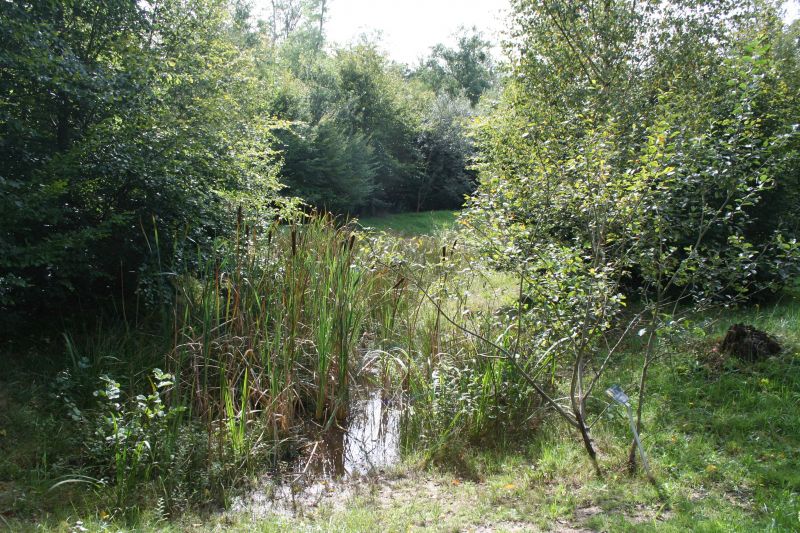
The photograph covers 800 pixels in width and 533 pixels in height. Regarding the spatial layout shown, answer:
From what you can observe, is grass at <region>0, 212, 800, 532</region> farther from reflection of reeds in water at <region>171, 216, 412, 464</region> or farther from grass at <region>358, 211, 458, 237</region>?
grass at <region>358, 211, 458, 237</region>

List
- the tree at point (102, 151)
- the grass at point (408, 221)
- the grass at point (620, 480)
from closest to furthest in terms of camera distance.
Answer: the grass at point (620, 480)
the tree at point (102, 151)
the grass at point (408, 221)

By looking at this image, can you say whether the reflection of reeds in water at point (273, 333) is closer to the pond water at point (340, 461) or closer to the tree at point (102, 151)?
the pond water at point (340, 461)

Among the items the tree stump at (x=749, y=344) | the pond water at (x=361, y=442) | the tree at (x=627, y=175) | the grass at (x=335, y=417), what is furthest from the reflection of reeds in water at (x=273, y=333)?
the tree stump at (x=749, y=344)

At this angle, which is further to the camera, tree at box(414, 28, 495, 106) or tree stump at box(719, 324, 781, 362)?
tree at box(414, 28, 495, 106)

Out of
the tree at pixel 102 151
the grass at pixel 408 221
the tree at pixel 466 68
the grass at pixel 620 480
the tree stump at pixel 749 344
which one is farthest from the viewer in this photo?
the tree at pixel 466 68

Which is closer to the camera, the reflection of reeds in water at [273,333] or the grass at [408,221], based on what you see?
the reflection of reeds in water at [273,333]

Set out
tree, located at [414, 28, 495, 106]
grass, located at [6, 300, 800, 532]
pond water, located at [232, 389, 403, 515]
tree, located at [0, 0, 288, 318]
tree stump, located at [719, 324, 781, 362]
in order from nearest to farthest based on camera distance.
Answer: grass, located at [6, 300, 800, 532] → pond water, located at [232, 389, 403, 515] → tree, located at [0, 0, 288, 318] → tree stump, located at [719, 324, 781, 362] → tree, located at [414, 28, 495, 106]

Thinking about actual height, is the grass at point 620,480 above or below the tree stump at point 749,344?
below

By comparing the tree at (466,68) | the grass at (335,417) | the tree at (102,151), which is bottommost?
the grass at (335,417)

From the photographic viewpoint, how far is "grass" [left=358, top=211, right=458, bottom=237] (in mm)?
18047

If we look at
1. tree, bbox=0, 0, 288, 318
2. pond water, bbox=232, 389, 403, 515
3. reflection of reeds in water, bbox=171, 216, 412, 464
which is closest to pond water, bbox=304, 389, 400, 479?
pond water, bbox=232, 389, 403, 515

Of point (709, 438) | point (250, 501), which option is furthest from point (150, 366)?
point (709, 438)

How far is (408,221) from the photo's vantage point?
20.2 metres

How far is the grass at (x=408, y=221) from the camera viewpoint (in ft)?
59.2
